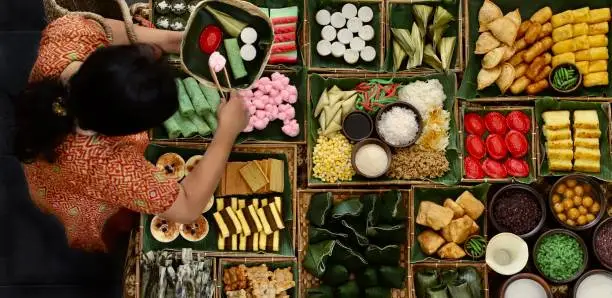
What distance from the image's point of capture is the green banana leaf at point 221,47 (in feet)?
10.5

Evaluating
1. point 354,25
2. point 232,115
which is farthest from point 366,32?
point 232,115

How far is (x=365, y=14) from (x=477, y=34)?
2.25 feet

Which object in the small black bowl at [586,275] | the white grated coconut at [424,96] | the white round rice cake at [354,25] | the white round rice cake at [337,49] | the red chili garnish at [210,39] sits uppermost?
the white round rice cake at [354,25]

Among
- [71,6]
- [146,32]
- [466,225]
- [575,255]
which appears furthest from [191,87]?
[575,255]

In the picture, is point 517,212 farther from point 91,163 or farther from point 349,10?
point 91,163

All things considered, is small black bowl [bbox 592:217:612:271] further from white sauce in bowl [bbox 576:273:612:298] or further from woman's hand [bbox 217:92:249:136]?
woman's hand [bbox 217:92:249:136]

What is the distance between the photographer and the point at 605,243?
3617 mm

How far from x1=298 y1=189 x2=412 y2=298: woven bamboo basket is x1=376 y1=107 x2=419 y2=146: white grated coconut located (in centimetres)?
30

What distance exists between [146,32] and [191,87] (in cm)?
46

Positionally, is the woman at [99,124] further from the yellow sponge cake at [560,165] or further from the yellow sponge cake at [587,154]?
the yellow sponge cake at [587,154]

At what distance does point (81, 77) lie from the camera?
7.18 feet

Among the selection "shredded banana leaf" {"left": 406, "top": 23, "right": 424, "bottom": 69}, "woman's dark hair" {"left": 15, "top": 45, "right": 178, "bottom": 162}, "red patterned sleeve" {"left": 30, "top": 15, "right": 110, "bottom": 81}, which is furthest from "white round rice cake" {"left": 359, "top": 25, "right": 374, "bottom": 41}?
"woman's dark hair" {"left": 15, "top": 45, "right": 178, "bottom": 162}

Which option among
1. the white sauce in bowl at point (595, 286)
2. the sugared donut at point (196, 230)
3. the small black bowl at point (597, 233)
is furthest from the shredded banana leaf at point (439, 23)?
the sugared donut at point (196, 230)

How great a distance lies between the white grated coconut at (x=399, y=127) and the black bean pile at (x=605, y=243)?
1191 millimetres
